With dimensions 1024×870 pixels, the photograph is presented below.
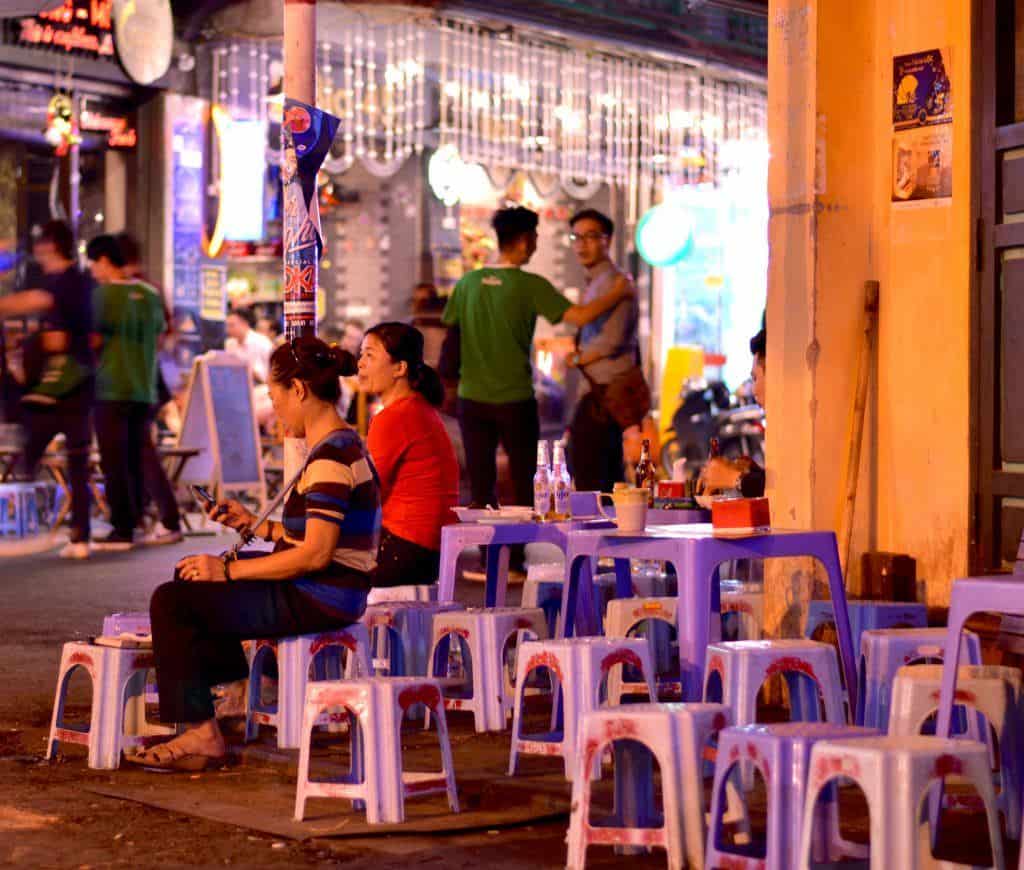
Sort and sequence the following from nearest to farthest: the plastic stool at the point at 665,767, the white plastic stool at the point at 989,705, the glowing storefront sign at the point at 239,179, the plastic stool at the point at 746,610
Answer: the plastic stool at the point at 665,767 < the white plastic stool at the point at 989,705 < the plastic stool at the point at 746,610 < the glowing storefront sign at the point at 239,179

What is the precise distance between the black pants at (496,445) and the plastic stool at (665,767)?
5.71 metres

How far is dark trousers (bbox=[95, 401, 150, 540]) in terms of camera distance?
1352 centimetres

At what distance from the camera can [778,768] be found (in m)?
4.62

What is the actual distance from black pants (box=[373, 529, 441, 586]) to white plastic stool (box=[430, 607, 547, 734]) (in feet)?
2.20

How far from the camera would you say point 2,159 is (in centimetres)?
1964

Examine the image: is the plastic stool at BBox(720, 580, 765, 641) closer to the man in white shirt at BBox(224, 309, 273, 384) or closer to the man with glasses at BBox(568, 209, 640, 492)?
the man with glasses at BBox(568, 209, 640, 492)

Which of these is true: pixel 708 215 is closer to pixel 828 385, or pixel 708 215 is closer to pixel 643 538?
pixel 828 385

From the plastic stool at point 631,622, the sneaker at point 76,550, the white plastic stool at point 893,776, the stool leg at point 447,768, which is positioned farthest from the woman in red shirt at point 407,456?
the sneaker at point 76,550

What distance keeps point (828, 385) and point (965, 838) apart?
2858 millimetres

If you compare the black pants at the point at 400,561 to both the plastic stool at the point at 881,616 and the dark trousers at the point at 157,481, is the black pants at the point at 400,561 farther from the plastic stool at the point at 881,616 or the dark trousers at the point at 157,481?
the dark trousers at the point at 157,481

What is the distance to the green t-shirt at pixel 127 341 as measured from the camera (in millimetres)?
13484

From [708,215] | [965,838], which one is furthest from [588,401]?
[708,215]

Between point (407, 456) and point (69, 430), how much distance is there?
232 inches

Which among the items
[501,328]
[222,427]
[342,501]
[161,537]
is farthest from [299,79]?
[222,427]
